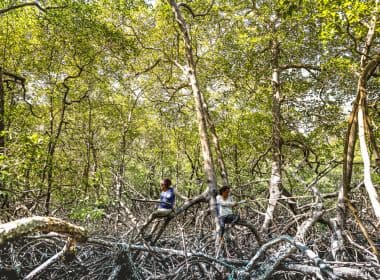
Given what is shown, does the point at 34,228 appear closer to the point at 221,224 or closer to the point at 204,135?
the point at 221,224

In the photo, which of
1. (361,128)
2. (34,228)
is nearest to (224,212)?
(361,128)

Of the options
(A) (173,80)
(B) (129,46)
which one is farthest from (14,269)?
(A) (173,80)

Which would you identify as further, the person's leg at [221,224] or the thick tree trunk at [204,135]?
the thick tree trunk at [204,135]

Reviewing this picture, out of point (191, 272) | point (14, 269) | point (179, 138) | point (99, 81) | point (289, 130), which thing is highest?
point (99, 81)

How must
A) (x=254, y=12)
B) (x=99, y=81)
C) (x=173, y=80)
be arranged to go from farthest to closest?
(x=173, y=80) → (x=99, y=81) → (x=254, y=12)

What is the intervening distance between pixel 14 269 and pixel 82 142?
Result: 10.4 metres

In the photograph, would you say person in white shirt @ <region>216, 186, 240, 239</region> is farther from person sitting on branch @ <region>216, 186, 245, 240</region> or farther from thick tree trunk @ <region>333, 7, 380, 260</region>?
thick tree trunk @ <region>333, 7, 380, 260</region>

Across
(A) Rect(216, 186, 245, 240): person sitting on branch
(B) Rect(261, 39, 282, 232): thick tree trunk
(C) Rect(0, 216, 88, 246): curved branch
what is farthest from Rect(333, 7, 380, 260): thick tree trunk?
(B) Rect(261, 39, 282, 232): thick tree trunk

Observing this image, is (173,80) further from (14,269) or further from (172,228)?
(14,269)

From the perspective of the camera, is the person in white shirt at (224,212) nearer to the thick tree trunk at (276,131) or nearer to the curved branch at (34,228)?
the thick tree trunk at (276,131)

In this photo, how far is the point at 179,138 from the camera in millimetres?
14672

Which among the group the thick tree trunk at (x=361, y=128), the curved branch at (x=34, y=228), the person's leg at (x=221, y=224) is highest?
the thick tree trunk at (x=361, y=128)

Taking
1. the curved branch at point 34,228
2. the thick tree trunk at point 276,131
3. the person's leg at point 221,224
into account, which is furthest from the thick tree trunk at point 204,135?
the curved branch at point 34,228

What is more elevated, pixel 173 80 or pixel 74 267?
pixel 173 80
